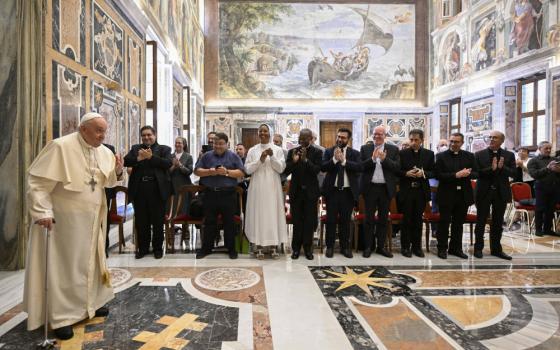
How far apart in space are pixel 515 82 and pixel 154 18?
10.9 metres

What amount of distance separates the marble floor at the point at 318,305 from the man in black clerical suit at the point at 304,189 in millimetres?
310

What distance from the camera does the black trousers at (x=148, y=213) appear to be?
17.2 feet

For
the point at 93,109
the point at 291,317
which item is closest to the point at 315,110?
the point at 93,109

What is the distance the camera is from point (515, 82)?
12.3 meters

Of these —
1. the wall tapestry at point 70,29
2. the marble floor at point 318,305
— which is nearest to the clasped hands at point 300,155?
the marble floor at point 318,305

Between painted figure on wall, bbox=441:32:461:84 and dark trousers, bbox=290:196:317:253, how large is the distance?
515 inches

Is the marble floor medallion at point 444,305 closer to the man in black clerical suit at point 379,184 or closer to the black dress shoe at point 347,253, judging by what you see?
the black dress shoe at point 347,253

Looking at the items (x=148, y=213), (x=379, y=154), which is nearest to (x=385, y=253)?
(x=379, y=154)

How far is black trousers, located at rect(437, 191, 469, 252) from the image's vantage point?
5.44 meters

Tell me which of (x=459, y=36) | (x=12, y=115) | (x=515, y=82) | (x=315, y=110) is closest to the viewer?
(x=12, y=115)

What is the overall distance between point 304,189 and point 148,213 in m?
2.14

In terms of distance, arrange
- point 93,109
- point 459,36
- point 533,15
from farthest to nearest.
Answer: point 459,36 → point 533,15 → point 93,109

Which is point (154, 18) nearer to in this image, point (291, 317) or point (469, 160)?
point (469, 160)

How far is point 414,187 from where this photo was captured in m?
5.41
